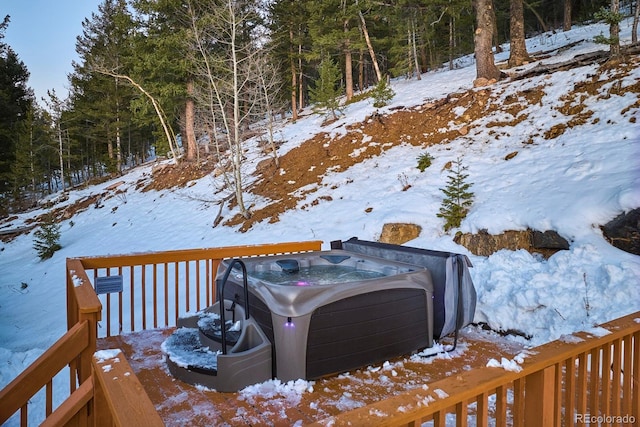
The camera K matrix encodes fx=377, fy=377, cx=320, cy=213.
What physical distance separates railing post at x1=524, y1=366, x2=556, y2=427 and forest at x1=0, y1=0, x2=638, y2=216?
27.4 feet

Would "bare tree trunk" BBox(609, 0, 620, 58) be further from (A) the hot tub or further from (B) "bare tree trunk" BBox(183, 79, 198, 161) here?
(B) "bare tree trunk" BBox(183, 79, 198, 161)

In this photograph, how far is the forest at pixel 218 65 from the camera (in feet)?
37.1

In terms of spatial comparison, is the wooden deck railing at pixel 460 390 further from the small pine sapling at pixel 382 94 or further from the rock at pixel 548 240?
the small pine sapling at pixel 382 94

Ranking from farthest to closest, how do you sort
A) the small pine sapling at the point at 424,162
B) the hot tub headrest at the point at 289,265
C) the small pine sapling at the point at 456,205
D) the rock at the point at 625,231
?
1. the small pine sapling at the point at 424,162
2. the small pine sapling at the point at 456,205
3. the rock at the point at 625,231
4. the hot tub headrest at the point at 289,265

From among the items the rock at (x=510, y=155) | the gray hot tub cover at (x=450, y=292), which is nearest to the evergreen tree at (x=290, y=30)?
the rock at (x=510, y=155)

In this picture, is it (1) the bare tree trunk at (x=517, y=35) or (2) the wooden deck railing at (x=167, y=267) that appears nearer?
(2) the wooden deck railing at (x=167, y=267)

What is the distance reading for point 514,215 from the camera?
5.10 meters

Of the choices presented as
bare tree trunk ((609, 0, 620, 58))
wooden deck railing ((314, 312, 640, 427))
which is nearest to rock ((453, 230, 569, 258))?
wooden deck railing ((314, 312, 640, 427))

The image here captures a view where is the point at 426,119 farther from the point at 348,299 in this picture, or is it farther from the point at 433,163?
the point at 348,299

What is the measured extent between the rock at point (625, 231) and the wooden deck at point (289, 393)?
195 cm

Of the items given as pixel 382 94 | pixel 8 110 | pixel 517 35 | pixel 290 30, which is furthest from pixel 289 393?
pixel 8 110

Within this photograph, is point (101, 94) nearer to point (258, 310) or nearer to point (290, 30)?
point (290, 30)

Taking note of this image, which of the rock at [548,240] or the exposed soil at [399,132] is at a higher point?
the exposed soil at [399,132]

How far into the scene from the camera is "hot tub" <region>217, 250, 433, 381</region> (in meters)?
2.39
